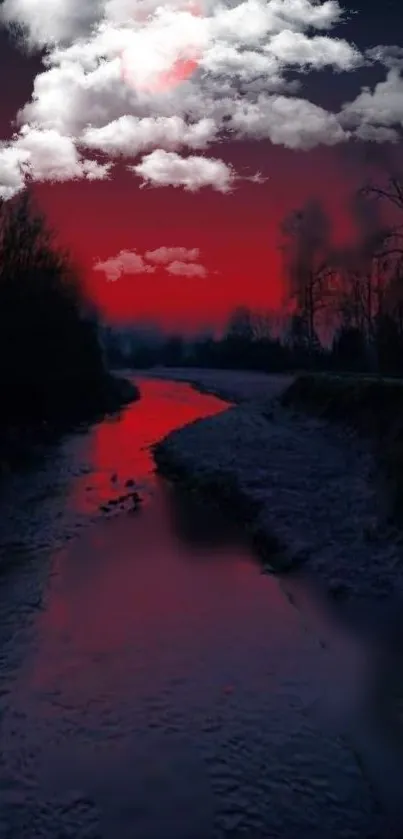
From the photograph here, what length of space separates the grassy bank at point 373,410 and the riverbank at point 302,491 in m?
0.42

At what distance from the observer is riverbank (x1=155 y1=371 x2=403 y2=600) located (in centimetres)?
1202

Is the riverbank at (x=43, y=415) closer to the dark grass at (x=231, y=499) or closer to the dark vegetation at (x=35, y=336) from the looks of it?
the dark vegetation at (x=35, y=336)

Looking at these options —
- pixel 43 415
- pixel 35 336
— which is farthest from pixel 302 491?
pixel 43 415

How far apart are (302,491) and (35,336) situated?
633 inches

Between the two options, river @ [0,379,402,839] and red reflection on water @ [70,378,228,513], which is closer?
river @ [0,379,402,839]

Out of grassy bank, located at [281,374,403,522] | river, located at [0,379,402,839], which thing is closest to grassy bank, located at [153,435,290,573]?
river, located at [0,379,402,839]

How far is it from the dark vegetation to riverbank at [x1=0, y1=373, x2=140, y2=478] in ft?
0.17

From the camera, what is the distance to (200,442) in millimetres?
28188

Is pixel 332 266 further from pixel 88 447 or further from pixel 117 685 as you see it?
pixel 117 685

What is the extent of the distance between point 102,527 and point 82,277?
2972cm

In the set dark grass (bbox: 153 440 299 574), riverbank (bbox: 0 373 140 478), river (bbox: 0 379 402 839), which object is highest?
riverbank (bbox: 0 373 140 478)

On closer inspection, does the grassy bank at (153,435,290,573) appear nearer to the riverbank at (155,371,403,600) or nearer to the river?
the riverbank at (155,371,403,600)

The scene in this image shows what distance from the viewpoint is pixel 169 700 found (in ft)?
25.2

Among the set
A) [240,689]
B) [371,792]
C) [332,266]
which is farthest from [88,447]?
[332,266]
